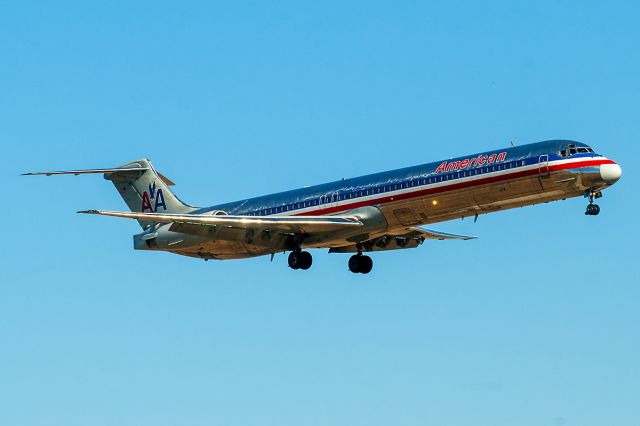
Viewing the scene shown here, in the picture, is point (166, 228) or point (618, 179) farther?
point (166, 228)

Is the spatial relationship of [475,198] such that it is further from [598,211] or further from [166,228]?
[166,228]

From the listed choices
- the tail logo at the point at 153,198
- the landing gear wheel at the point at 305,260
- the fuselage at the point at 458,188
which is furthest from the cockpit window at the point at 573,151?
the tail logo at the point at 153,198

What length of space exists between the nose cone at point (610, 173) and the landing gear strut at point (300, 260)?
47.3 ft

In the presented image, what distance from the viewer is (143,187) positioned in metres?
68.8

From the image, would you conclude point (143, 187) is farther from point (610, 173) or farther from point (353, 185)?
point (610, 173)

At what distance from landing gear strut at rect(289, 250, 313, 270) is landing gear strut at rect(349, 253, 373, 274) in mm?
3721

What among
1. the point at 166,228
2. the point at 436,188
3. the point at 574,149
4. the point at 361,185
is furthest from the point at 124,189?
the point at 574,149

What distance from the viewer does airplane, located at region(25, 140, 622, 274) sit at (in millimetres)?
53531

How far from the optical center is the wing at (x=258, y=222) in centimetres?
5784

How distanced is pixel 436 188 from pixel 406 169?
2.26 m

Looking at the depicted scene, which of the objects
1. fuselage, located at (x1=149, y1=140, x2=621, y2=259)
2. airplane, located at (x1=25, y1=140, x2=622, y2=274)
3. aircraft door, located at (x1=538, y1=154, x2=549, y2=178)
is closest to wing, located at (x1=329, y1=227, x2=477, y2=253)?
airplane, located at (x1=25, y1=140, x2=622, y2=274)

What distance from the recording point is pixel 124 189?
69000 mm

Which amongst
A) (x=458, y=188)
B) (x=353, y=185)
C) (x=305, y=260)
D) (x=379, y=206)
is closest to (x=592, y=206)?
(x=458, y=188)

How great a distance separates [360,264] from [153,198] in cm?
1238
